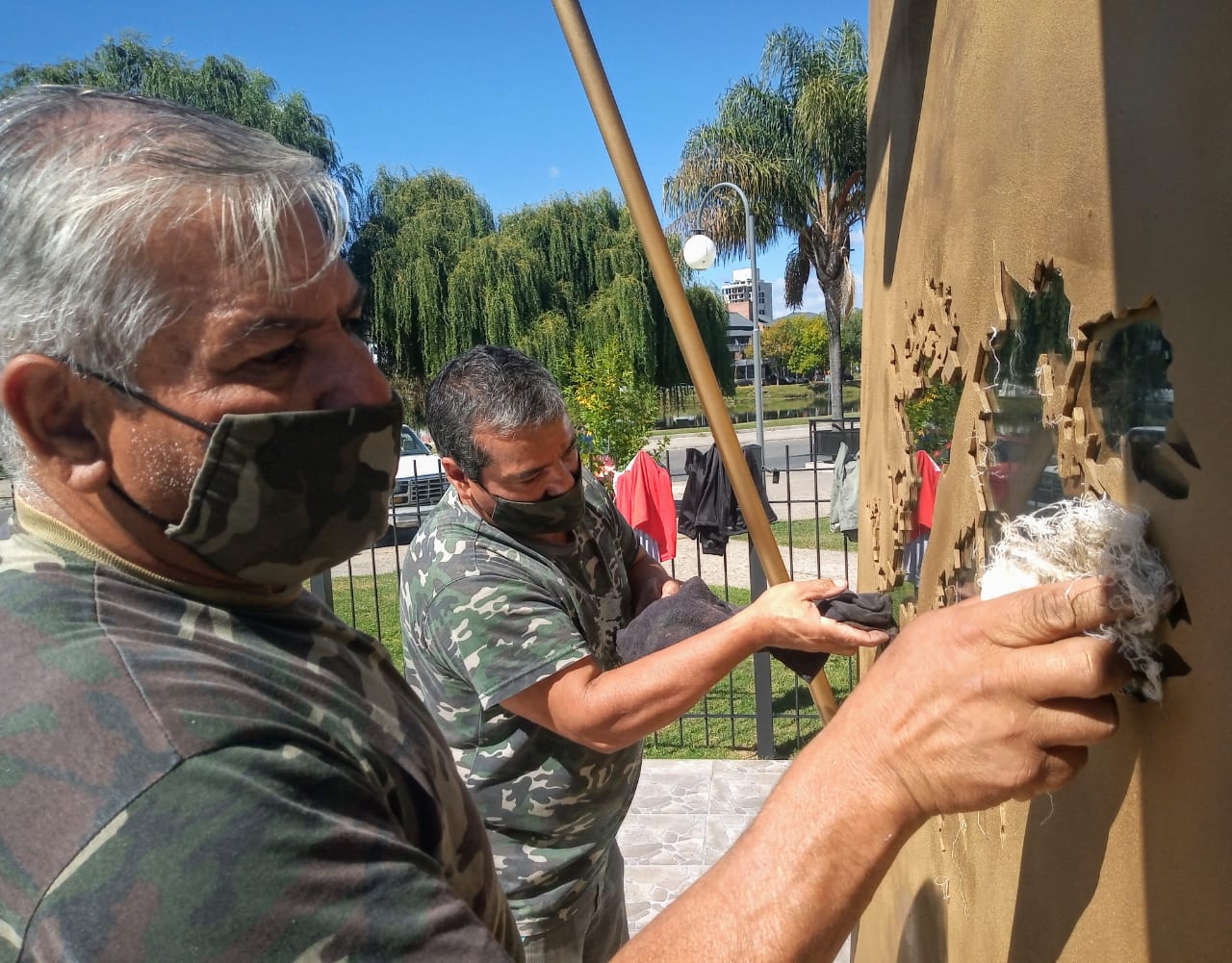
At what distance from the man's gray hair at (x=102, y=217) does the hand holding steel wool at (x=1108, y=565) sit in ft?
2.68

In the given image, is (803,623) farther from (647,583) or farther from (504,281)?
(504,281)

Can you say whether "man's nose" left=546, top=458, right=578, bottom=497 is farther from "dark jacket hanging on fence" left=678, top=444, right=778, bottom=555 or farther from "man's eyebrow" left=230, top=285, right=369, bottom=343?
"dark jacket hanging on fence" left=678, top=444, right=778, bottom=555

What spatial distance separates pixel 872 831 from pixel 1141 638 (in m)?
0.31

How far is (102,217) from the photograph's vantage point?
0.80 meters

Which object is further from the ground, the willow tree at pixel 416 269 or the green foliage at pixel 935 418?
the willow tree at pixel 416 269

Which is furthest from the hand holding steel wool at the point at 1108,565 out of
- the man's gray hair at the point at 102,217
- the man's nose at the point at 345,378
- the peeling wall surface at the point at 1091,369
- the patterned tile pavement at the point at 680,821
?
the patterned tile pavement at the point at 680,821

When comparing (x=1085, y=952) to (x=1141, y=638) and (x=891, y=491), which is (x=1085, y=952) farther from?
(x=891, y=491)

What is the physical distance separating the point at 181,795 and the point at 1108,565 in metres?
0.83

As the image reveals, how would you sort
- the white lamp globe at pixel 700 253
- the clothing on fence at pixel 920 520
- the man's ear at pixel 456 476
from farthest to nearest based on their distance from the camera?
1. the white lamp globe at pixel 700 253
2. the man's ear at pixel 456 476
3. the clothing on fence at pixel 920 520

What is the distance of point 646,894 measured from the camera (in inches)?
154

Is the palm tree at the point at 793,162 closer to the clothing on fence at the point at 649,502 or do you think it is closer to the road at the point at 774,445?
the road at the point at 774,445

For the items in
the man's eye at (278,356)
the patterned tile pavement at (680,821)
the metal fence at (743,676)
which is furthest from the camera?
the metal fence at (743,676)

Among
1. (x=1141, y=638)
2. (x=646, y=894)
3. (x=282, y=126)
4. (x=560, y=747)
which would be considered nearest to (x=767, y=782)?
(x=646, y=894)

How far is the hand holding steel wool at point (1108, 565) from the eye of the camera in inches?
31.8
